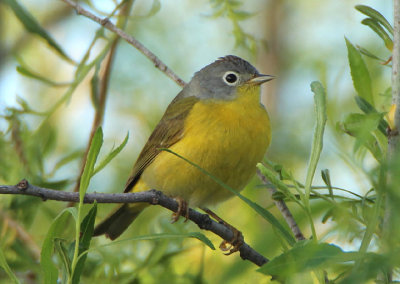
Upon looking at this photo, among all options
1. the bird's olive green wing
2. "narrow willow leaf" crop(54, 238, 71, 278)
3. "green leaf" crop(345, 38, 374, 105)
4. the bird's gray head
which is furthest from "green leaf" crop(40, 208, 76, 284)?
the bird's gray head

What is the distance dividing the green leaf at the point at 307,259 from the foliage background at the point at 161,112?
0.06 m

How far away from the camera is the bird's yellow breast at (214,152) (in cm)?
390

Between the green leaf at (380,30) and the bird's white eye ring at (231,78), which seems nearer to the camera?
the green leaf at (380,30)

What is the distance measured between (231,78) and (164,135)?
2.75ft

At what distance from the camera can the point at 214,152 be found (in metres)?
3.87

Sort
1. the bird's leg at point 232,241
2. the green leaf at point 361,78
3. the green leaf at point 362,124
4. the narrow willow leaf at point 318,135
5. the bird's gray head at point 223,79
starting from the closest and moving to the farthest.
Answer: the green leaf at point 362,124 < the narrow willow leaf at point 318,135 < the green leaf at point 361,78 < the bird's leg at point 232,241 < the bird's gray head at point 223,79

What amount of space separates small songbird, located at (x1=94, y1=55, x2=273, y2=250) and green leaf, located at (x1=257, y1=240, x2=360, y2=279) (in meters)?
2.49

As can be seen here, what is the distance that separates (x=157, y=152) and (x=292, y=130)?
112 cm

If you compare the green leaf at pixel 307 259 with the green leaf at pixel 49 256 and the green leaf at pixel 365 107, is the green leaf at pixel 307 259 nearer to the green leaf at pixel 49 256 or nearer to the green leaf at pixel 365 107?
the green leaf at pixel 365 107

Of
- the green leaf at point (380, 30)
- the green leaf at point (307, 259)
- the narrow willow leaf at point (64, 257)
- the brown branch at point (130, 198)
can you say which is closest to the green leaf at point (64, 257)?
the narrow willow leaf at point (64, 257)

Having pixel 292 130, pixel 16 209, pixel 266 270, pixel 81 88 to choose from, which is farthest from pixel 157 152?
pixel 266 270

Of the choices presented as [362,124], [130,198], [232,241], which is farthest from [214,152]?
[362,124]

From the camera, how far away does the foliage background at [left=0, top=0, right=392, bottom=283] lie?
2.78 m

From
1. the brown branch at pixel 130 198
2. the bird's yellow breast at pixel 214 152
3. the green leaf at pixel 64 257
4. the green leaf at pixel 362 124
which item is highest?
the bird's yellow breast at pixel 214 152
